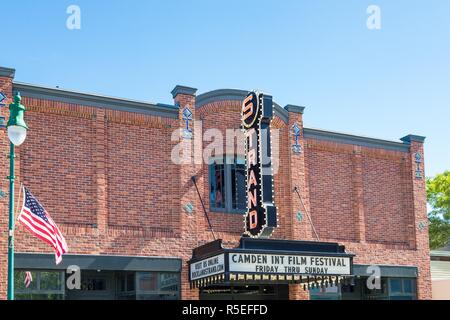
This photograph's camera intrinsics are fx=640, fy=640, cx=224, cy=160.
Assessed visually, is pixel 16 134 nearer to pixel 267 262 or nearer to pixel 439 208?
pixel 267 262

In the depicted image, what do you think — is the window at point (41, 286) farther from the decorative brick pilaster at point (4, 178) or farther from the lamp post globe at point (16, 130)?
the lamp post globe at point (16, 130)

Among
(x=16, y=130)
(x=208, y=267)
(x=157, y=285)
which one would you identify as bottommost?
(x=157, y=285)

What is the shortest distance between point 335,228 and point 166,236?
7158mm

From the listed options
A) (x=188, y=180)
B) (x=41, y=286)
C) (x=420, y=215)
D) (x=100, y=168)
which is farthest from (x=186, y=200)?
(x=420, y=215)

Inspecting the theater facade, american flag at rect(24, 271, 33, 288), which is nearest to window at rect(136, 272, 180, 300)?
the theater facade

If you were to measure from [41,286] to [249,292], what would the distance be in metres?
7.71

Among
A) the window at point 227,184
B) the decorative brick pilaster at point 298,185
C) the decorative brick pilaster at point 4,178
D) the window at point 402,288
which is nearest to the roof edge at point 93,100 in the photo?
the decorative brick pilaster at point 4,178

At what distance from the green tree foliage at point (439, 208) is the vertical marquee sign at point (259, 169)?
36465 millimetres

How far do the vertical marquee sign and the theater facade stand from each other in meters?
0.04

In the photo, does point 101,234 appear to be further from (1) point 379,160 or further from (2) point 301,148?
(1) point 379,160

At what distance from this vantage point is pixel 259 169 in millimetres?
20094

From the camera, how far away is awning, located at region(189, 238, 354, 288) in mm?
18578

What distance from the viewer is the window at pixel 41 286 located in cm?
1770

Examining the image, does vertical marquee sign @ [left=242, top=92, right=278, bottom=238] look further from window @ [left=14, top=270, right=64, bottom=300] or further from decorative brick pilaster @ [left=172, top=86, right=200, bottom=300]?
window @ [left=14, top=270, right=64, bottom=300]
